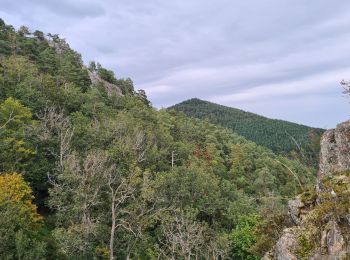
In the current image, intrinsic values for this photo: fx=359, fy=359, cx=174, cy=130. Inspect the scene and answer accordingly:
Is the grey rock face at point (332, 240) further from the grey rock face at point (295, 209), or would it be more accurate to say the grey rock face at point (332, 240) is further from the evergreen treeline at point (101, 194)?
A: the evergreen treeline at point (101, 194)

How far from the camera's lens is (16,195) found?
111ft

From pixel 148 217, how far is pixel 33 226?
1180cm

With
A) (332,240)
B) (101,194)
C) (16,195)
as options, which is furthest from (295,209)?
(101,194)

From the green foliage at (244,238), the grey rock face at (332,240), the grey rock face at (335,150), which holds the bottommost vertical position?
the green foliage at (244,238)

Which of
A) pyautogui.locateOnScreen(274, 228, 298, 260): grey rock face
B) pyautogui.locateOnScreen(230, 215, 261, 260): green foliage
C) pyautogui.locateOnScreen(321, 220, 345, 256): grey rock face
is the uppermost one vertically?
pyautogui.locateOnScreen(321, 220, 345, 256): grey rock face

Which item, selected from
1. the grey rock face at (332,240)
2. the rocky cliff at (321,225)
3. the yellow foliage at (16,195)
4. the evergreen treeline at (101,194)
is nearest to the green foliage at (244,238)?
the evergreen treeline at (101,194)

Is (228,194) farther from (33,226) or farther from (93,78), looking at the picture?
(93,78)

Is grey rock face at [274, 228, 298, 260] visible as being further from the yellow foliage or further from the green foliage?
the green foliage

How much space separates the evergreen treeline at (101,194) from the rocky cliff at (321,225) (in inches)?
122

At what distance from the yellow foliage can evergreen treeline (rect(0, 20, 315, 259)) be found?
0.12 meters

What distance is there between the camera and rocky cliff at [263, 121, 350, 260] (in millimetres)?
13914

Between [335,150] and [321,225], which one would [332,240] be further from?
[335,150]

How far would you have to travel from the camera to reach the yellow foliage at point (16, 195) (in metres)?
32.1

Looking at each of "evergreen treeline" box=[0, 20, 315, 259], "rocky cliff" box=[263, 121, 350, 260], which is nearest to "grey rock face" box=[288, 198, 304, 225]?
"rocky cliff" box=[263, 121, 350, 260]
